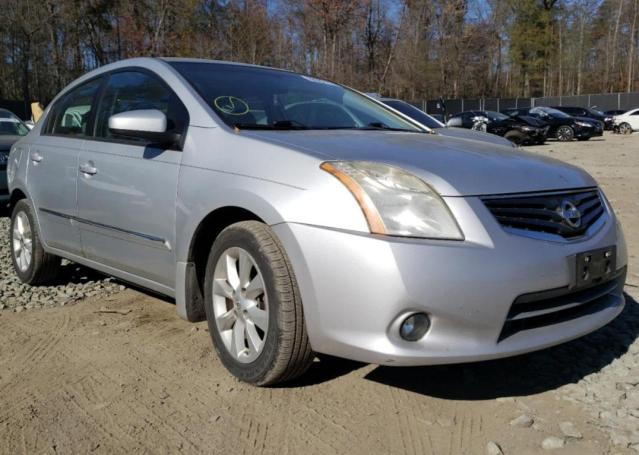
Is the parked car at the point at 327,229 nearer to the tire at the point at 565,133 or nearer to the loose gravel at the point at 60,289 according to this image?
the loose gravel at the point at 60,289

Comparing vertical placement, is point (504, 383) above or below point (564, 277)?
below

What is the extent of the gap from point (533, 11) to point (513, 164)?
180ft

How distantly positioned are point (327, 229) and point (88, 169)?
76.9 inches

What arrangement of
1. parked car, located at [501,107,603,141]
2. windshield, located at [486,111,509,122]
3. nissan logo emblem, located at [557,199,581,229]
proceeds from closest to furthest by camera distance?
nissan logo emblem, located at [557,199,581,229]
windshield, located at [486,111,509,122]
parked car, located at [501,107,603,141]

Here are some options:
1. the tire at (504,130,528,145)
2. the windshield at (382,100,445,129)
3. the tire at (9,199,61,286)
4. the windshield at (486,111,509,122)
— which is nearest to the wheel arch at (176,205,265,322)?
the tire at (9,199,61,286)

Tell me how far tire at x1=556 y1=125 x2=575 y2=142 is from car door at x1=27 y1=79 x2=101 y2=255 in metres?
23.5

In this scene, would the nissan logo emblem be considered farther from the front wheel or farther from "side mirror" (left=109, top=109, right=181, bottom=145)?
the front wheel

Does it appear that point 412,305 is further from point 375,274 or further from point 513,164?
point 513,164

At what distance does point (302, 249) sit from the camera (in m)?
2.40

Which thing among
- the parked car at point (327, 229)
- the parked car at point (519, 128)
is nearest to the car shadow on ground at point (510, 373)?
the parked car at point (327, 229)

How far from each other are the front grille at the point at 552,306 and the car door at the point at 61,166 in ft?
8.98

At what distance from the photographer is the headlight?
229 cm

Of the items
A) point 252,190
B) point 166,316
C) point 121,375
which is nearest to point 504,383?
point 252,190

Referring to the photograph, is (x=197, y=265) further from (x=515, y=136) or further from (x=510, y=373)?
(x=515, y=136)
